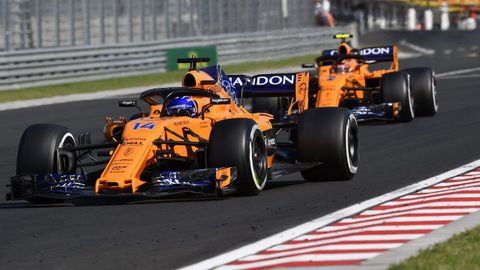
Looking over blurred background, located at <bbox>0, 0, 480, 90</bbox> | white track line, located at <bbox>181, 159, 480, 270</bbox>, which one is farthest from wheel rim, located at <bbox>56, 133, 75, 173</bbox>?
blurred background, located at <bbox>0, 0, 480, 90</bbox>

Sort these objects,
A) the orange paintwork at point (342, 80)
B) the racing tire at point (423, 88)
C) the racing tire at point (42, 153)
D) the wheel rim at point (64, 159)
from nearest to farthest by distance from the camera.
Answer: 1. the racing tire at point (42, 153)
2. the wheel rim at point (64, 159)
3. the orange paintwork at point (342, 80)
4. the racing tire at point (423, 88)

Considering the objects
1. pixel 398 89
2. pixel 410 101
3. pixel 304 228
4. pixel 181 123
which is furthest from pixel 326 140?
pixel 410 101

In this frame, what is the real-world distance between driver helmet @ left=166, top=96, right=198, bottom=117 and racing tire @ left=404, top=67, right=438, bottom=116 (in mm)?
9310

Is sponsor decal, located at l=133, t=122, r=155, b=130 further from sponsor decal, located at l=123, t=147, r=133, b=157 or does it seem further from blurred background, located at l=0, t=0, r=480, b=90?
blurred background, located at l=0, t=0, r=480, b=90

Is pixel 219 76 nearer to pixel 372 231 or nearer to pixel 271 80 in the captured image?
pixel 271 80

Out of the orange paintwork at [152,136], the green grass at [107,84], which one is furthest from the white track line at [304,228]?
the green grass at [107,84]

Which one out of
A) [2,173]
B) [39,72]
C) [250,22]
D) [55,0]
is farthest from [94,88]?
[2,173]

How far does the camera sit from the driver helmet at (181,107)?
12.5m

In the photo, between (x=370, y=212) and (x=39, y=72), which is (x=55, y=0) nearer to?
(x=39, y=72)

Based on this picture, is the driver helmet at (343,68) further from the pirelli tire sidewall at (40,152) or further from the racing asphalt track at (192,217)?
the pirelli tire sidewall at (40,152)

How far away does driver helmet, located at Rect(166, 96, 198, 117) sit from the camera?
12539mm

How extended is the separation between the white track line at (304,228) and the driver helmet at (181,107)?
89.2 inches

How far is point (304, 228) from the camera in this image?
9609 millimetres

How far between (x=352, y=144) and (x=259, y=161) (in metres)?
1.55
